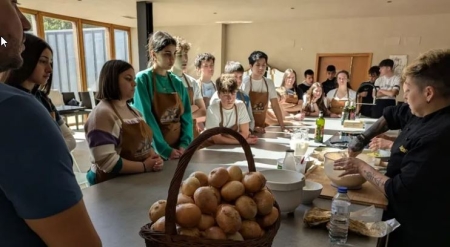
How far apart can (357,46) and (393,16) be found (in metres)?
0.92

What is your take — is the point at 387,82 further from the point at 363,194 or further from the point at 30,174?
the point at 30,174

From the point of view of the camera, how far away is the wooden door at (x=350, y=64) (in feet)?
22.9

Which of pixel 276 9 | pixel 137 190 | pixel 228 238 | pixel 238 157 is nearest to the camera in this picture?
pixel 228 238

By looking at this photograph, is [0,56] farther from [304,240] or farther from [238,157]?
[238,157]

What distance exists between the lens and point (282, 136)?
2.46m

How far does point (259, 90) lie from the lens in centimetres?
305

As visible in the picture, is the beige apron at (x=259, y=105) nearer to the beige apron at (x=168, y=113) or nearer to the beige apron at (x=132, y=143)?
the beige apron at (x=168, y=113)

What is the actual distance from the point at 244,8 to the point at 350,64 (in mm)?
3007

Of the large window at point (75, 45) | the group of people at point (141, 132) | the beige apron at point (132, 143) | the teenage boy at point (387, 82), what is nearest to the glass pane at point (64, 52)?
the large window at point (75, 45)

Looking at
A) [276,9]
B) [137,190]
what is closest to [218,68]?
[276,9]

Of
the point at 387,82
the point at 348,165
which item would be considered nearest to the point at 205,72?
the point at 348,165

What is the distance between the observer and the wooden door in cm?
696

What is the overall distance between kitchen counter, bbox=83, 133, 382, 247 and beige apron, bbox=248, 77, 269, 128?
1241 millimetres

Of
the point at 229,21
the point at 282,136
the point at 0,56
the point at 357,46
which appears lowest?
the point at 282,136
